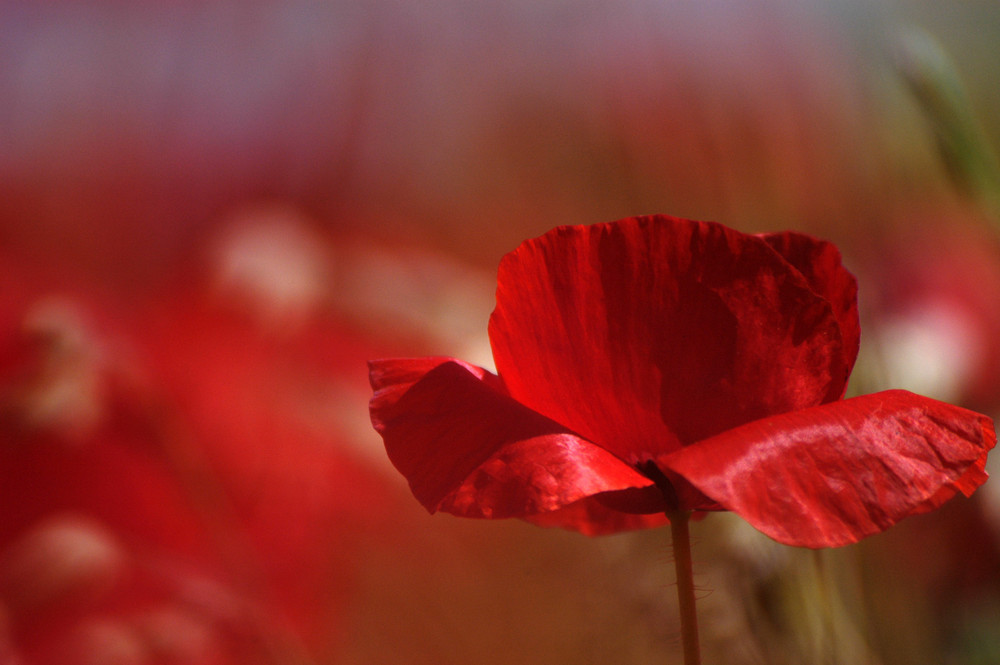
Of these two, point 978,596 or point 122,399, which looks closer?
point 122,399

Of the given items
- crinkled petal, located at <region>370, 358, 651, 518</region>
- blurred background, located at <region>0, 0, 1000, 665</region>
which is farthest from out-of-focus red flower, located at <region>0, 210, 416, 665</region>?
crinkled petal, located at <region>370, 358, 651, 518</region>

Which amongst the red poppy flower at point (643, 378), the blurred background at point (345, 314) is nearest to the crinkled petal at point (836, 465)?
the red poppy flower at point (643, 378)

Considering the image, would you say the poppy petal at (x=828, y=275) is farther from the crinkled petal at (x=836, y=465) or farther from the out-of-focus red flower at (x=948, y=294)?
the out-of-focus red flower at (x=948, y=294)

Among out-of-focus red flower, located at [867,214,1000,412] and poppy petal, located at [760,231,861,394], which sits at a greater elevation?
out-of-focus red flower, located at [867,214,1000,412]

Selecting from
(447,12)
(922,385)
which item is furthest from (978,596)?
(447,12)

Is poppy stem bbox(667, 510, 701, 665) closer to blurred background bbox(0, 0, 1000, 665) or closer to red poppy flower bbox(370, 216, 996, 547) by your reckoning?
red poppy flower bbox(370, 216, 996, 547)

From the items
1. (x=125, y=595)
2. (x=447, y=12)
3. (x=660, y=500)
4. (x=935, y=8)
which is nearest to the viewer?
(x=660, y=500)

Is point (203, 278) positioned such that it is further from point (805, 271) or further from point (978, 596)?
point (978, 596)
